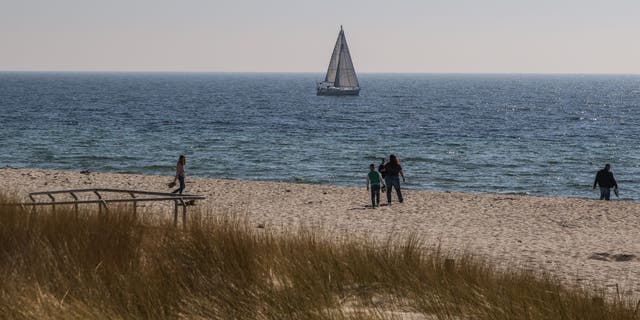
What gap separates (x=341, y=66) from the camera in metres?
148

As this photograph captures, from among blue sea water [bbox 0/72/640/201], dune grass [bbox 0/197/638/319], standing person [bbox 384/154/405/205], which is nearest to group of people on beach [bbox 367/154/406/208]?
standing person [bbox 384/154/405/205]

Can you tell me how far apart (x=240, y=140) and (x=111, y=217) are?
54.6 metres

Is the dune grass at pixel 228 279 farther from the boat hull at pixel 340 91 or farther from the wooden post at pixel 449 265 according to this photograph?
the boat hull at pixel 340 91

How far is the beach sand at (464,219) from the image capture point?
676 inches

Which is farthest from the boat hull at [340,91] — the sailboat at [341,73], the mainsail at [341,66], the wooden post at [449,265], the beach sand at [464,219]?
the wooden post at [449,265]

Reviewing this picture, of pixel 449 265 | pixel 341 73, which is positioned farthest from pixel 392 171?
pixel 341 73

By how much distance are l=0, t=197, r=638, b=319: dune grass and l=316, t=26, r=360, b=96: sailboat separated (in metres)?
132

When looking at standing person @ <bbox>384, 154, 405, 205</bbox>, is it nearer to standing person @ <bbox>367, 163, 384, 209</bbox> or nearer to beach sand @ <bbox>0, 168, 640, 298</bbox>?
standing person @ <bbox>367, 163, 384, 209</bbox>

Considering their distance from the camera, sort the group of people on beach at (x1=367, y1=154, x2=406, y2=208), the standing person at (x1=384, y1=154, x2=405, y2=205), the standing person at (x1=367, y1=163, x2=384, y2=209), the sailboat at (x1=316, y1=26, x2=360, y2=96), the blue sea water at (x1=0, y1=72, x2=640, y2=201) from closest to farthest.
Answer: the standing person at (x1=367, y1=163, x2=384, y2=209) < the group of people on beach at (x1=367, y1=154, x2=406, y2=208) < the standing person at (x1=384, y1=154, x2=405, y2=205) < the blue sea water at (x1=0, y1=72, x2=640, y2=201) < the sailboat at (x1=316, y1=26, x2=360, y2=96)

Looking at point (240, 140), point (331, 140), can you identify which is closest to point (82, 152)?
point (240, 140)

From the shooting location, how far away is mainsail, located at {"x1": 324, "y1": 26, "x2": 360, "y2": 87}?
5586 inches

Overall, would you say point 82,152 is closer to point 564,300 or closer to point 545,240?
point 545,240

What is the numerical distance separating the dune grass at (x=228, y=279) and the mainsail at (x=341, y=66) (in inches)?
5205

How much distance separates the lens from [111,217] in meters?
10.6
